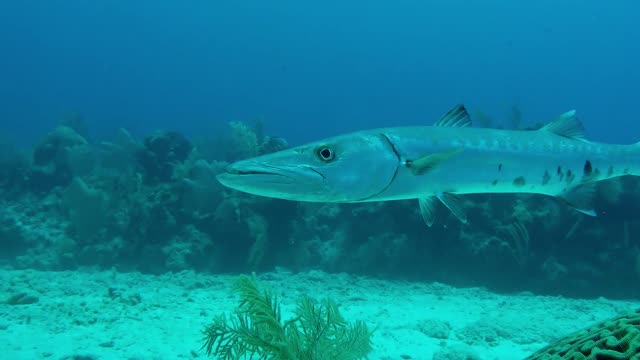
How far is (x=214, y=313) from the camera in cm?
713

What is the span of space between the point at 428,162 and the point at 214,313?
4496 millimetres

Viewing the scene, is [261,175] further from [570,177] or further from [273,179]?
[570,177]

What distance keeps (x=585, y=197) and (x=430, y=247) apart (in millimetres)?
5317

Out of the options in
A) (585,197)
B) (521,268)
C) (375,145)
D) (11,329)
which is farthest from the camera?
(521,268)

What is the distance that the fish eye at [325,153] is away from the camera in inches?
147

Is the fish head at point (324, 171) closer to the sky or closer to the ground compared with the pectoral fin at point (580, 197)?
closer to the ground

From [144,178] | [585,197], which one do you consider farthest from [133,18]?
[585,197]

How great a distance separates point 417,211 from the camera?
34.2 feet

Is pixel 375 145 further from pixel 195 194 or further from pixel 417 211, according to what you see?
pixel 195 194

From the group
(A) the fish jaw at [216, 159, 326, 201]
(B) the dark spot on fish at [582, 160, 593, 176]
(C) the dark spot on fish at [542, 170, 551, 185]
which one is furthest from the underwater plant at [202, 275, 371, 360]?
(B) the dark spot on fish at [582, 160, 593, 176]

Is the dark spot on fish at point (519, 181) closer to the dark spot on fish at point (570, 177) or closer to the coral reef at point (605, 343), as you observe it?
the dark spot on fish at point (570, 177)

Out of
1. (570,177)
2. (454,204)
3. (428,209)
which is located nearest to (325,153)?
(428,209)

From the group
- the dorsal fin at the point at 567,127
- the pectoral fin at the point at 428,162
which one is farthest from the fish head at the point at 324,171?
the dorsal fin at the point at 567,127

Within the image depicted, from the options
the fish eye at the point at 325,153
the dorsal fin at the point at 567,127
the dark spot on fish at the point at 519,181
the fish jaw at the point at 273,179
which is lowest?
the fish jaw at the point at 273,179
